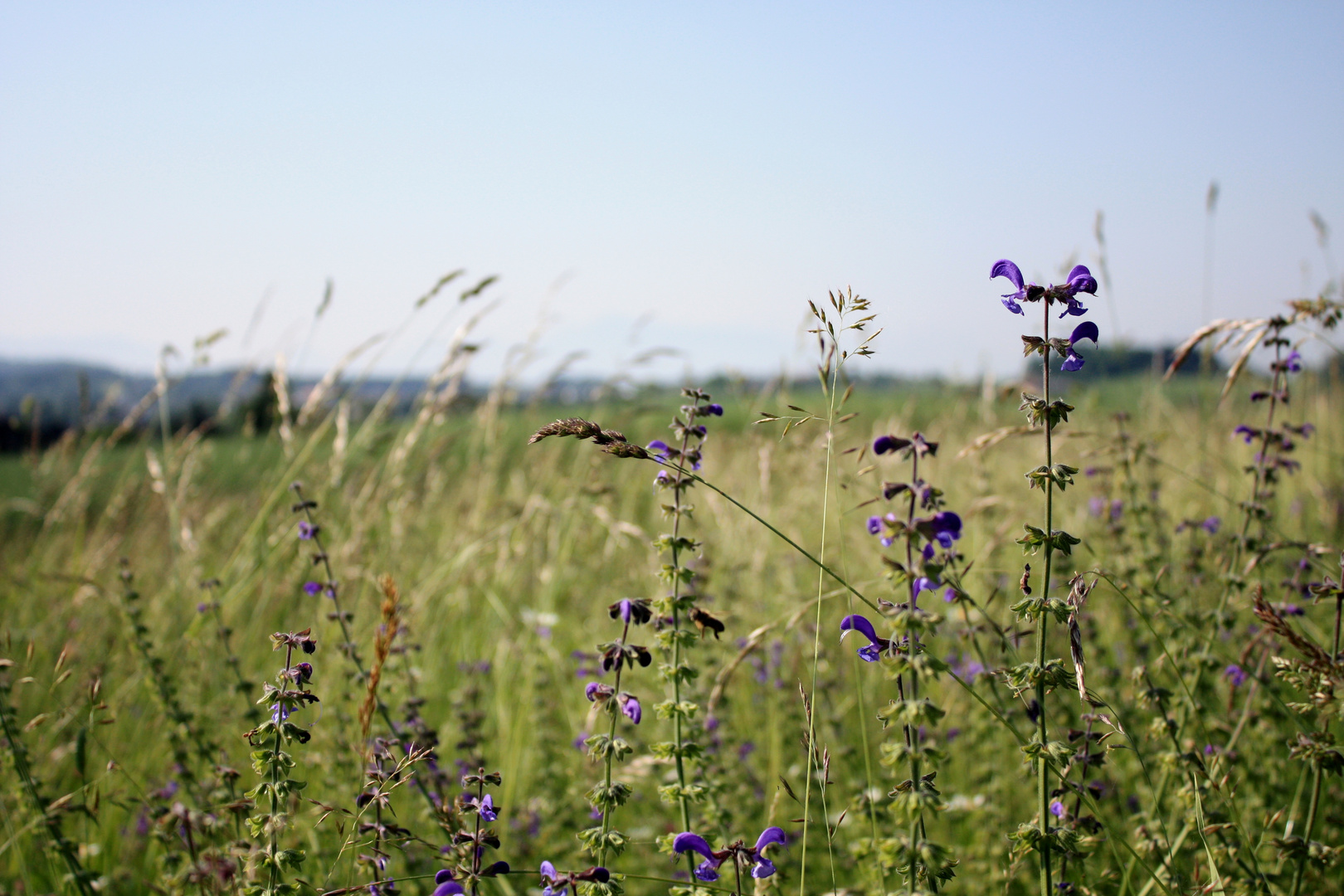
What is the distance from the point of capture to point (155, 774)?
3.04 m

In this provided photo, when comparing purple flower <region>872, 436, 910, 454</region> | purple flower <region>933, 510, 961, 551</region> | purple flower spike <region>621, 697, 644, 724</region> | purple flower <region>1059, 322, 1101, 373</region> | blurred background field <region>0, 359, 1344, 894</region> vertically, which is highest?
purple flower <region>1059, 322, 1101, 373</region>

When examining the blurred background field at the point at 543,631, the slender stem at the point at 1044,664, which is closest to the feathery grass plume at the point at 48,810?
the blurred background field at the point at 543,631

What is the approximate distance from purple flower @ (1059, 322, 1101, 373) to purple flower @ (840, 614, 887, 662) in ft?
1.64

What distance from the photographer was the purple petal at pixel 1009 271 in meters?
1.33

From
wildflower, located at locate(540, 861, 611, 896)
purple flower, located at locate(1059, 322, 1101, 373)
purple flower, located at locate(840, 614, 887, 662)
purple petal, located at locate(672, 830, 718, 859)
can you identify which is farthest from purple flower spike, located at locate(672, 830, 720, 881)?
purple flower, located at locate(1059, 322, 1101, 373)

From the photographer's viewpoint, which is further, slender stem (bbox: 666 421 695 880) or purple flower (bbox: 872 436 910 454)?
slender stem (bbox: 666 421 695 880)

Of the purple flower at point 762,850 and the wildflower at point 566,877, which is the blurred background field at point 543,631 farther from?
the wildflower at point 566,877

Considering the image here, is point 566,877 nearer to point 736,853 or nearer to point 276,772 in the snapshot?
point 736,853

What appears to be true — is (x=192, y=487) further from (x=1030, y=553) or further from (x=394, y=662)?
(x=1030, y=553)

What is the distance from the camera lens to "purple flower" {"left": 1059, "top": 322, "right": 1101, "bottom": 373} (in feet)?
4.06

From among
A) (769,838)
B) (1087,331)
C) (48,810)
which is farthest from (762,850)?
(48,810)

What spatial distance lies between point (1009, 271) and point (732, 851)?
1.04 m

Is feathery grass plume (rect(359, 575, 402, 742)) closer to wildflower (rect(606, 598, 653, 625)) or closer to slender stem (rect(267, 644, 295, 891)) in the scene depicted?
slender stem (rect(267, 644, 295, 891))

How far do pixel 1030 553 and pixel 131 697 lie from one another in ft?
10.9
